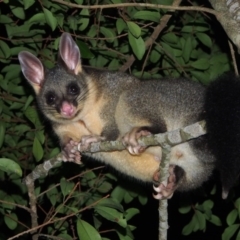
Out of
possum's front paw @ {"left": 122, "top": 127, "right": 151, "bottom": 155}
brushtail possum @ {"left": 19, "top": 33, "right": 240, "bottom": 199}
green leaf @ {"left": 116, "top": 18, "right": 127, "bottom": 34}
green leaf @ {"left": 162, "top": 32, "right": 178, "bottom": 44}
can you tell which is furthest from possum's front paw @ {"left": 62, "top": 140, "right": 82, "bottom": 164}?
green leaf @ {"left": 162, "top": 32, "right": 178, "bottom": 44}

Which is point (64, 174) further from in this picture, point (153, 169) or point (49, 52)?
point (153, 169)

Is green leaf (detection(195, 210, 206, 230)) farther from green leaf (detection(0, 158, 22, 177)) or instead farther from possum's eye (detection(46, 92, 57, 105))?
green leaf (detection(0, 158, 22, 177))

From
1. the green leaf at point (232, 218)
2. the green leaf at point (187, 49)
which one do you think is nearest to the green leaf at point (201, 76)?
the green leaf at point (187, 49)

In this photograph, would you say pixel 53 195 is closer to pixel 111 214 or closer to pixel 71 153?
pixel 71 153

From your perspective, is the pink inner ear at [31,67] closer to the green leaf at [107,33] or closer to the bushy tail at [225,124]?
the green leaf at [107,33]

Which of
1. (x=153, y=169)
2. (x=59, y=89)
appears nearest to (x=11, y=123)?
(x=59, y=89)

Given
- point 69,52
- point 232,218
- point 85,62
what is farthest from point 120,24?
point 232,218
